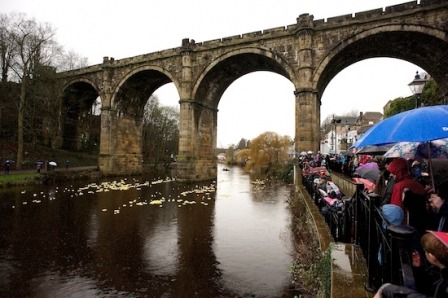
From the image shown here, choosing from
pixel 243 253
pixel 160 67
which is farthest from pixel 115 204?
pixel 160 67

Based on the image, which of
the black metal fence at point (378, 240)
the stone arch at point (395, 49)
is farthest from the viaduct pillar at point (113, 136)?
the black metal fence at point (378, 240)

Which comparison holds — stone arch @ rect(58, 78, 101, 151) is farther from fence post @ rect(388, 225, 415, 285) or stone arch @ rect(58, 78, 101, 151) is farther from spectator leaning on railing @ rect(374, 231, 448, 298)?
spectator leaning on railing @ rect(374, 231, 448, 298)

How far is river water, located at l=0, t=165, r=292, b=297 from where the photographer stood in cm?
589

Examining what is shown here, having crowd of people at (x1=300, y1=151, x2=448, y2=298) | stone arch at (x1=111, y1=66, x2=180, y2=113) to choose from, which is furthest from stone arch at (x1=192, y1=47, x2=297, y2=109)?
crowd of people at (x1=300, y1=151, x2=448, y2=298)

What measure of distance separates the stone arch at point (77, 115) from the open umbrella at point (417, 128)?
31.0 meters

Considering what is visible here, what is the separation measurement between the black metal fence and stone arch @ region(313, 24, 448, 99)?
16040 mm

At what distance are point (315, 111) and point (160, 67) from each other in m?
14.0

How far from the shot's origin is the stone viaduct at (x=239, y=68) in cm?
1732

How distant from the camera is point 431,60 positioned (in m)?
18.1

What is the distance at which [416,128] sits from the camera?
3.06 metres

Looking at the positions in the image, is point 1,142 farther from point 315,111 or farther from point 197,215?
point 315,111

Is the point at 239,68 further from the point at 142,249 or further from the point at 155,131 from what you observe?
the point at 155,131

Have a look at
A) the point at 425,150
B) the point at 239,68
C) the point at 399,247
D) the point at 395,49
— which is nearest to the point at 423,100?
the point at 395,49

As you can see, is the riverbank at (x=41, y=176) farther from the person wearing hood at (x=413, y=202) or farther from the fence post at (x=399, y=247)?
the fence post at (x=399, y=247)
